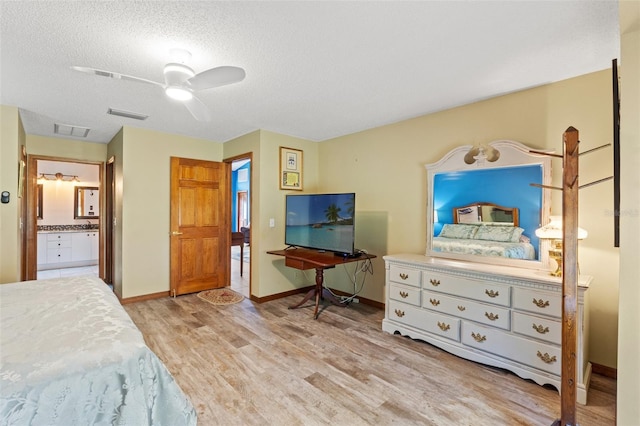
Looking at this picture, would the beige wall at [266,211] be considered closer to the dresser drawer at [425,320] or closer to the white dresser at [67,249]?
the dresser drawer at [425,320]

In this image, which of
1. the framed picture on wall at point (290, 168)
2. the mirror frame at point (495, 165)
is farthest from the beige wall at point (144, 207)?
the mirror frame at point (495, 165)

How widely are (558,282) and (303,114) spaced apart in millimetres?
2792

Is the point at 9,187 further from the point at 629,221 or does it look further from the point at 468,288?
the point at 629,221

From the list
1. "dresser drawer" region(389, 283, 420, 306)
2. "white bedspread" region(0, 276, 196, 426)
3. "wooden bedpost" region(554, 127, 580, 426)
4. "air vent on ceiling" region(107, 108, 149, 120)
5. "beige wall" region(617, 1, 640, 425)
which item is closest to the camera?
"white bedspread" region(0, 276, 196, 426)

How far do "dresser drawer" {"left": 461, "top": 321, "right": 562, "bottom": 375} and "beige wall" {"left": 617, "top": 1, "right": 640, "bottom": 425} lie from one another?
0.82m

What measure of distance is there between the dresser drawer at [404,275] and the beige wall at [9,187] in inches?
157

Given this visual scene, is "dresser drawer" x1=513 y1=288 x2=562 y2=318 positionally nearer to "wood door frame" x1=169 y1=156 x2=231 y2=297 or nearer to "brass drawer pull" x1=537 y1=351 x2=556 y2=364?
"brass drawer pull" x1=537 y1=351 x2=556 y2=364

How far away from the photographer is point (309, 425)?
69.3 inches

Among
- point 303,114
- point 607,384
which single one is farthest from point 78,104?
point 607,384

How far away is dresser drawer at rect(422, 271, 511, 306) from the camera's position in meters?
2.34

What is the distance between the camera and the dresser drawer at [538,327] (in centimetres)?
209

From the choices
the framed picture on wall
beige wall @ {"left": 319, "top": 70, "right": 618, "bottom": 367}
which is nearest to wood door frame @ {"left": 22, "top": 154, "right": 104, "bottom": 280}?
the framed picture on wall

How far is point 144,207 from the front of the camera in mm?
4066

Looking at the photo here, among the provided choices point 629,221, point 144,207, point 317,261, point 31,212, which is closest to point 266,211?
point 317,261
